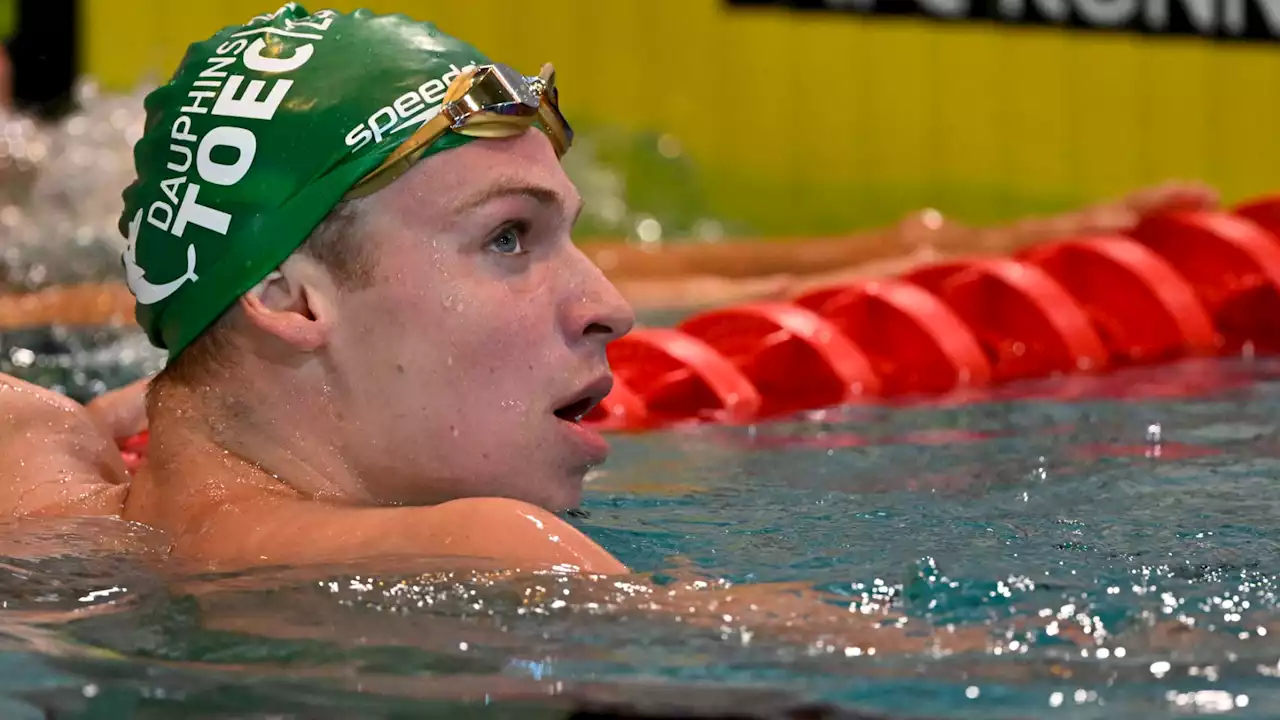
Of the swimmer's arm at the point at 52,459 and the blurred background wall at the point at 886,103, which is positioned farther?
the blurred background wall at the point at 886,103

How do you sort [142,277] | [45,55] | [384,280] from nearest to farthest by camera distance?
[384,280]
[142,277]
[45,55]

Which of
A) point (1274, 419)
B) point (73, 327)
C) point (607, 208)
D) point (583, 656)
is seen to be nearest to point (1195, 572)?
point (583, 656)

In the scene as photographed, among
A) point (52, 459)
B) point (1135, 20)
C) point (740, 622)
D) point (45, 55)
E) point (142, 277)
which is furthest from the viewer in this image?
point (1135, 20)

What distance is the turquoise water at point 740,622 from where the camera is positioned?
142 cm

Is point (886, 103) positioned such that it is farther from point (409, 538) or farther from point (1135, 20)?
point (409, 538)

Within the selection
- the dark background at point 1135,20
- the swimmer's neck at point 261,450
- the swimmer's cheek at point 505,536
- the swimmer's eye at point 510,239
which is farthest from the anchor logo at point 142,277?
the dark background at point 1135,20

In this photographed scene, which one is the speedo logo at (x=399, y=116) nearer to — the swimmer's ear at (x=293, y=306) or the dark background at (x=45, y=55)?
the swimmer's ear at (x=293, y=306)

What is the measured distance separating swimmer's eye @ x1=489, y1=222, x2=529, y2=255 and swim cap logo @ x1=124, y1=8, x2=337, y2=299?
0.29 meters

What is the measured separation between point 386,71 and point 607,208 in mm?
6039

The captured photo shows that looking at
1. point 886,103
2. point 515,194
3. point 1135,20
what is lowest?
point 515,194

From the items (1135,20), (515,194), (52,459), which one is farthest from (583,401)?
(1135,20)

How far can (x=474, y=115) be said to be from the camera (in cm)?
192

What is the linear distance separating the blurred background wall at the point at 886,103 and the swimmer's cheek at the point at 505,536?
21.3 ft

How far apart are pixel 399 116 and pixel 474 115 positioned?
8 centimetres
